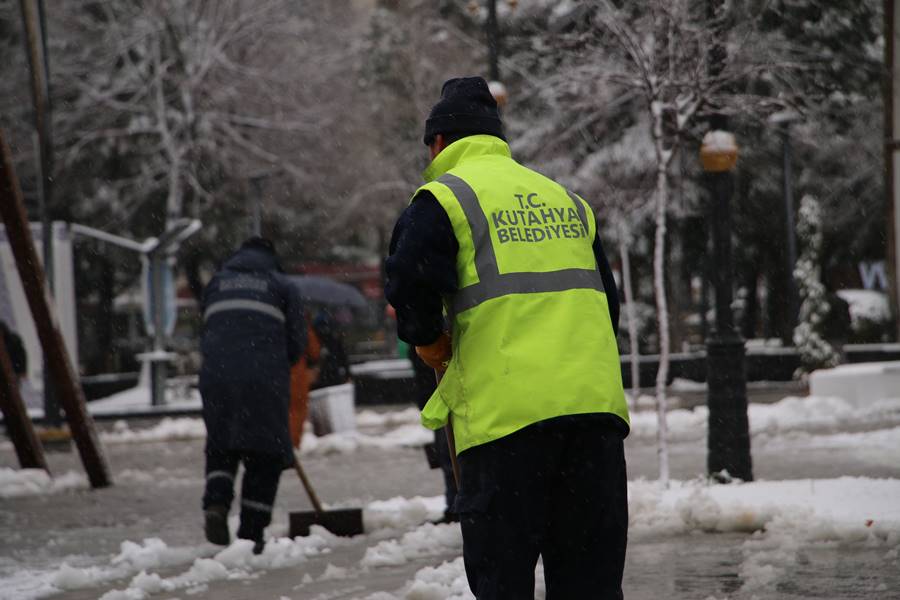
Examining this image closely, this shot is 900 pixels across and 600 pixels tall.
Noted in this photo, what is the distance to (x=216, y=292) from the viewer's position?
8422 mm

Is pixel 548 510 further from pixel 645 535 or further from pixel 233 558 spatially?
pixel 645 535

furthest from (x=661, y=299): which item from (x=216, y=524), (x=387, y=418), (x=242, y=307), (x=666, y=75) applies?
(x=387, y=418)

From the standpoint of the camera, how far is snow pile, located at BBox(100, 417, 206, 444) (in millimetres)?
18828

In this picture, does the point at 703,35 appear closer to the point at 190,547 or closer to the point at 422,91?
the point at 190,547

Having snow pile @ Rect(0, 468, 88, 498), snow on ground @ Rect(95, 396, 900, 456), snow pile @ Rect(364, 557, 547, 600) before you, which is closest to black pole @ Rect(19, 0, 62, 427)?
snow on ground @ Rect(95, 396, 900, 456)

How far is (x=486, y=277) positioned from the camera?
3.86 metres

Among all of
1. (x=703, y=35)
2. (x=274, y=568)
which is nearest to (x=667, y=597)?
(x=274, y=568)

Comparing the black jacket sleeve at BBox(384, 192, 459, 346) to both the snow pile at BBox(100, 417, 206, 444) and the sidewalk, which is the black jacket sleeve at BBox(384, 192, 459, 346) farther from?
the snow pile at BBox(100, 417, 206, 444)

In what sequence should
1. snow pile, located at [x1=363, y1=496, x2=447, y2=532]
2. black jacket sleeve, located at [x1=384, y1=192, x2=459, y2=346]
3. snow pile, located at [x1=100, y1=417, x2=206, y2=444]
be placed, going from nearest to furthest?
black jacket sleeve, located at [x1=384, y1=192, x2=459, y2=346] < snow pile, located at [x1=363, y1=496, x2=447, y2=532] < snow pile, located at [x1=100, y1=417, x2=206, y2=444]

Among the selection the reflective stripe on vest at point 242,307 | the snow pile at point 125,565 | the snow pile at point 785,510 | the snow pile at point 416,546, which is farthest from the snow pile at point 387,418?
the reflective stripe on vest at point 242,307

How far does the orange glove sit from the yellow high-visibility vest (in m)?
0.04

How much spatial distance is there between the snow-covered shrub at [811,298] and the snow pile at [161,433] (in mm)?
11083

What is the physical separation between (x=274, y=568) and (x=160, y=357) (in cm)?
1678

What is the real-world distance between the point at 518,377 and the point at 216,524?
4828 mm
